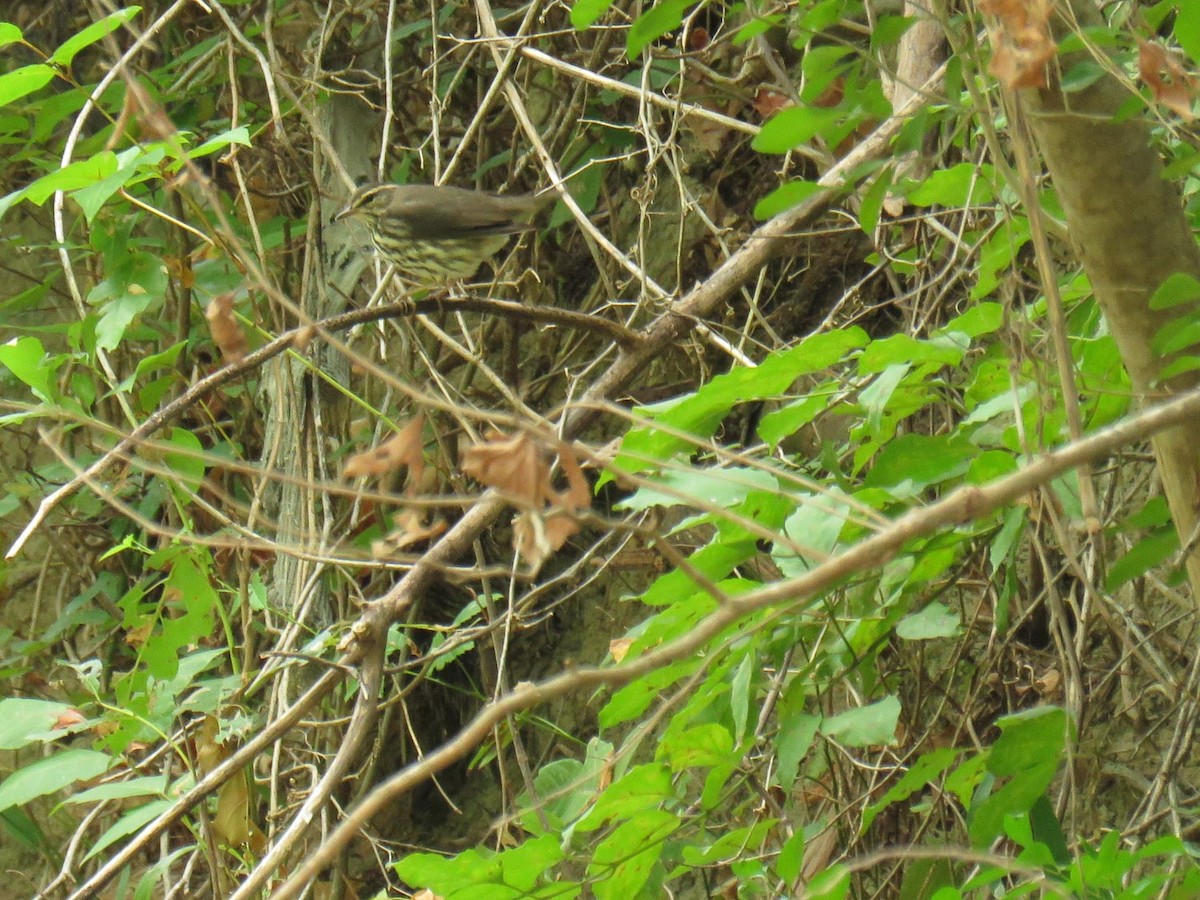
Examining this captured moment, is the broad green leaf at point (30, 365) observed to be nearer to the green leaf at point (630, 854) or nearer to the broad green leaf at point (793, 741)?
the green leaf at point (630, 854)

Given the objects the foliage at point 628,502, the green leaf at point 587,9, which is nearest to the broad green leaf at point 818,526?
the foliage at point 628,502

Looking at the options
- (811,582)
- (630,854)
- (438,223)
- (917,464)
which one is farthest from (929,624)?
(438,223)

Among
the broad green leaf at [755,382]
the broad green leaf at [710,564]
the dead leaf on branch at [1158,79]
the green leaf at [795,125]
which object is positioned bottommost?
the broad green leaf at [710,564]

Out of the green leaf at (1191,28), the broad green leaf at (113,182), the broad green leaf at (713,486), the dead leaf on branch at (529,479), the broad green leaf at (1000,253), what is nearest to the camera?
the dead leaf on branch at (529,479)

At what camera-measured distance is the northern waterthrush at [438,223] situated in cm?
369

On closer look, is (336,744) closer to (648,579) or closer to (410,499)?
(648,579)

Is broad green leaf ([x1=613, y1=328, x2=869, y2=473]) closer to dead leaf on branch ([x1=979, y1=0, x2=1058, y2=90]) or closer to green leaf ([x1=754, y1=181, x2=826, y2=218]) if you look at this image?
green leaf ([x1=754, y1=181, x2=826, y2=218])

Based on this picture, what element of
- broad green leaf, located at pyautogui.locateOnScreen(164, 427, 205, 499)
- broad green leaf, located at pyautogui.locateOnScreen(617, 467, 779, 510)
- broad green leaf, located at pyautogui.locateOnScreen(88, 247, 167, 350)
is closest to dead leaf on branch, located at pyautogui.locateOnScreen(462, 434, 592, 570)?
broad green leaf, located at pyautogui.locateOnScreen(617, 467, 779, 510)

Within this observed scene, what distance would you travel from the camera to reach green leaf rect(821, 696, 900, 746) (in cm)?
185

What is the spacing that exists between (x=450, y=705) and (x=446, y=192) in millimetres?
1697

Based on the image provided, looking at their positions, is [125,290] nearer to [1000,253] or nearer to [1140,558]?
[1000,253]

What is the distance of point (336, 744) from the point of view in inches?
146

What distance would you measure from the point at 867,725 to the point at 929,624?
0.26 metres

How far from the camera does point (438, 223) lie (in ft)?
12.2
